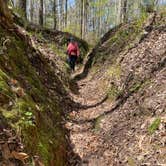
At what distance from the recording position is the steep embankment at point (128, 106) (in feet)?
22.0

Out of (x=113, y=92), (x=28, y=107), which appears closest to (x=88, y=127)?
(x=113, y=92)

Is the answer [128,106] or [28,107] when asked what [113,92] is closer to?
[128,106]

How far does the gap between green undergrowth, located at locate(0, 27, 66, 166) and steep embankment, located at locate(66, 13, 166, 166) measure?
75 cm

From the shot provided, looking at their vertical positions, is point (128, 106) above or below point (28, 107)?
below

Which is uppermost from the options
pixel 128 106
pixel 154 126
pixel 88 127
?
pixel 154 126

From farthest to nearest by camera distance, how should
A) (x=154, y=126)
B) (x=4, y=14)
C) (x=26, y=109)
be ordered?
(x=4, y=14) < (x=154, y=126) < (x=26, y=109)

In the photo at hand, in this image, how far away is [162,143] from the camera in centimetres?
632

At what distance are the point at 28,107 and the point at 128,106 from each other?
3185mm

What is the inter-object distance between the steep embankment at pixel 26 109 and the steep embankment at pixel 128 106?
707mm

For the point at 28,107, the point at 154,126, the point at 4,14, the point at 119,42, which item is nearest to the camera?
the point at 28,107

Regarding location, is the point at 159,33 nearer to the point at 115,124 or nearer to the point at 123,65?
the point at 123,65

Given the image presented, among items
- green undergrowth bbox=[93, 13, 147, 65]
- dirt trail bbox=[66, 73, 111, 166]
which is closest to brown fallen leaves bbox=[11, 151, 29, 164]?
dirt trail bbox=[66, 73, 111, 166]

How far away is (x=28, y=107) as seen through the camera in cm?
595

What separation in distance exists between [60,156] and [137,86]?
357 cm
